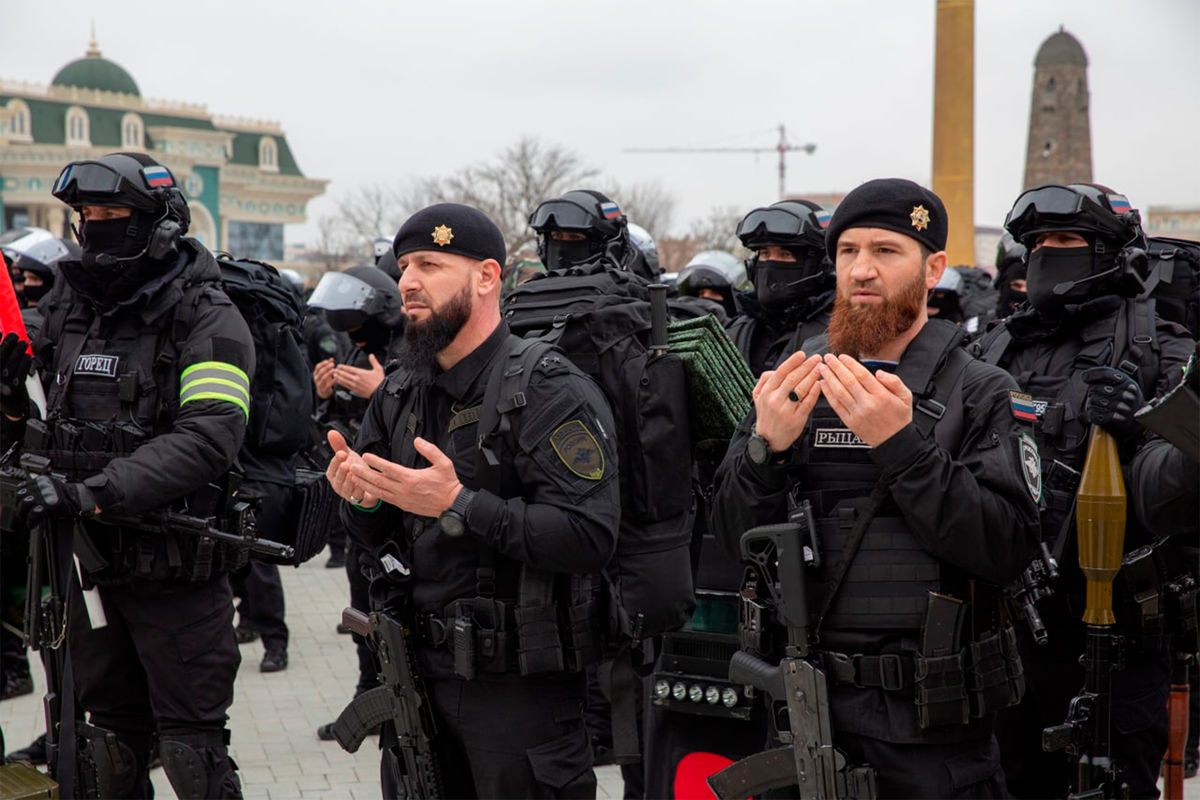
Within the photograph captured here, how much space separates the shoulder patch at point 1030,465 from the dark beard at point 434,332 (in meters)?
1.64

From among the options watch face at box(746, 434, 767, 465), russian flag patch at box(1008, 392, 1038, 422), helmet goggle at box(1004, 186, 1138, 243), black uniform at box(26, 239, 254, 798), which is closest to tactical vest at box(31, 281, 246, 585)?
black uniform at box(26, 239, 254, 798)

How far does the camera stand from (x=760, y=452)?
3.25 meters

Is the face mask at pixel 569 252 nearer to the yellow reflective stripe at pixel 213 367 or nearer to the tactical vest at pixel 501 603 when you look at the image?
the yellow reflective stripe at pixel 213 367

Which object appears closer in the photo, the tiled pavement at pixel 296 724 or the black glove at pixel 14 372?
the black glove at pixel 14 372

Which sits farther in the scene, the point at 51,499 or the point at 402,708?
the point at 51,499

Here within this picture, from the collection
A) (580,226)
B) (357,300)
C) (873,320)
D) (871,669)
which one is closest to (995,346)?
(873,320)

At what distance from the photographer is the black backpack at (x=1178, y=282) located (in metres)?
5.16

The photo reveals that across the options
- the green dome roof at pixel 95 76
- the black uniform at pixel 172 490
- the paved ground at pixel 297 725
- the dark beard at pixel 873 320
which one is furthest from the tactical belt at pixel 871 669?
the green dome roof at pixel 95 76

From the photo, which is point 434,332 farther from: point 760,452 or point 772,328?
point 772,328

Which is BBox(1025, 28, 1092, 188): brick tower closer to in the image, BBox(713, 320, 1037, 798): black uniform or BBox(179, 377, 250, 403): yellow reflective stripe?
BBox(179, 377, 250, 403): yellow reflective stripe

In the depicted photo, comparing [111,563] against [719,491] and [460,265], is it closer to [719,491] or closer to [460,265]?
[460,265]

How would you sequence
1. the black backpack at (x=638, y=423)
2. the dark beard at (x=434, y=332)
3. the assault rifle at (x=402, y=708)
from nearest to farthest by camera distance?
1. the assault rifle at (x=402, y=708)
2. the dark beard at (x=434, y=332)
3. the black backpack at (x=638, y=423)

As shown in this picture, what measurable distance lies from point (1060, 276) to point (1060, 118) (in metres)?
54.7

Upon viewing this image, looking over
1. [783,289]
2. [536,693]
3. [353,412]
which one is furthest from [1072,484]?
[353,412]
